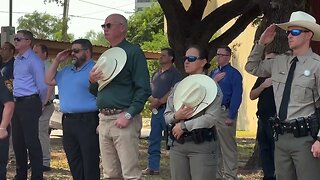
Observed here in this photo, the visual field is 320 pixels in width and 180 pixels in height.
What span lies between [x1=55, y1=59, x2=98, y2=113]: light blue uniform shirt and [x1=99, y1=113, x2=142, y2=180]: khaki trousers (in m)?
0.43

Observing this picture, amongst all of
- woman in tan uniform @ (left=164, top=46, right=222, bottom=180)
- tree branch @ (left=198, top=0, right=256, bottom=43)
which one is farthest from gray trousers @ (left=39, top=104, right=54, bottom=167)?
tree branch @ (left=198, top=0, right=256, bottom=43)

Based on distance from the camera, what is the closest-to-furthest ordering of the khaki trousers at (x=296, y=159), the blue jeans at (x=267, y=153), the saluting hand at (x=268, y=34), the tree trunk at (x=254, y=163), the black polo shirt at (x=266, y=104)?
the khaki trousers at (x=296, y=159) < the saluting hand at (x=268, y=34) < the black polo shirt at (x=266, y=104) < the blue jeans at (x=267, y=153) < the tree trunk at (x=254, y=163)

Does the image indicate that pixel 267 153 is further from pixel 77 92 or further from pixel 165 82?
pixel 77 92

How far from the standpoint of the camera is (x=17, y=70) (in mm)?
8594

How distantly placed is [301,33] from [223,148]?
12.3 feet

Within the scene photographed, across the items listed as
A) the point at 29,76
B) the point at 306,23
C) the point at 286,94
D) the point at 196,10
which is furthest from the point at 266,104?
the point at 196,10

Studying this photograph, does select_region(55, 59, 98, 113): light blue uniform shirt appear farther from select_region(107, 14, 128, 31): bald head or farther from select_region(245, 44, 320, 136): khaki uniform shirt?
select_region(245, 44, 320, 136): khaki uniform shirt

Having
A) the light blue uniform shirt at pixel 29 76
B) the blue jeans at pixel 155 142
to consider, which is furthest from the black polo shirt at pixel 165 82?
the light blue uniform shirt at pixel 29 76

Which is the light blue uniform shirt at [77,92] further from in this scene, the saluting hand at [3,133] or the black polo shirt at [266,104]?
the black polo shirt at [266,104]

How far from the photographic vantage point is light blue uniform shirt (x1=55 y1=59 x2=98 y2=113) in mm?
6988

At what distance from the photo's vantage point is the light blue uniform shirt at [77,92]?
699 centimetres

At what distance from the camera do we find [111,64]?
21.1ft

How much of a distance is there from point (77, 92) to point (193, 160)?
1734 mm

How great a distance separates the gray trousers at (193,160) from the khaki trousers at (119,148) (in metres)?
0.52
